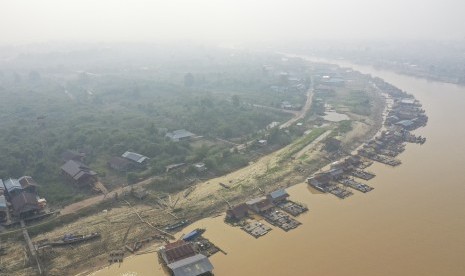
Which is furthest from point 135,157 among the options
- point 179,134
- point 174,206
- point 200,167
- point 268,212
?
point 268,212

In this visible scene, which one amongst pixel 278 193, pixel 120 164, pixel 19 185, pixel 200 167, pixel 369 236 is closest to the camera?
pixel 369 236

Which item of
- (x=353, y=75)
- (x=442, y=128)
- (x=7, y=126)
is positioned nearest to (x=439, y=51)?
(x=353, y=75)

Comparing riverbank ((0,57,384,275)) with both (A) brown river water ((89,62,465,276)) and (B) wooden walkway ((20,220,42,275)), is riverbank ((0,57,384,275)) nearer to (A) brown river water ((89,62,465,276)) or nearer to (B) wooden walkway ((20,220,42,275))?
(B) wooden walkway ((20,220,42,275))

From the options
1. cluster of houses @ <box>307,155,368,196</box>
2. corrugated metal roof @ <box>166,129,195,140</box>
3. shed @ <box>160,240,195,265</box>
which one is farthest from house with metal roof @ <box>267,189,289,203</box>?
corrugated metal roof @ <box>166,129,195,140</box>

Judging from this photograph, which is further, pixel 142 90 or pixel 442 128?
pixel 142 90

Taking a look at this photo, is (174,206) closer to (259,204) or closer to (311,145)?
(259,204)

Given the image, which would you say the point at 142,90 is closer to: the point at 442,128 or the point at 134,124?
the point at 134,124

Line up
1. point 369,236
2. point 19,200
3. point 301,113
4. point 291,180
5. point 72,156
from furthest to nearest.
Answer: point 301,113 < point 72,156 < point 291,180 < point 19,200 < point 369,236
